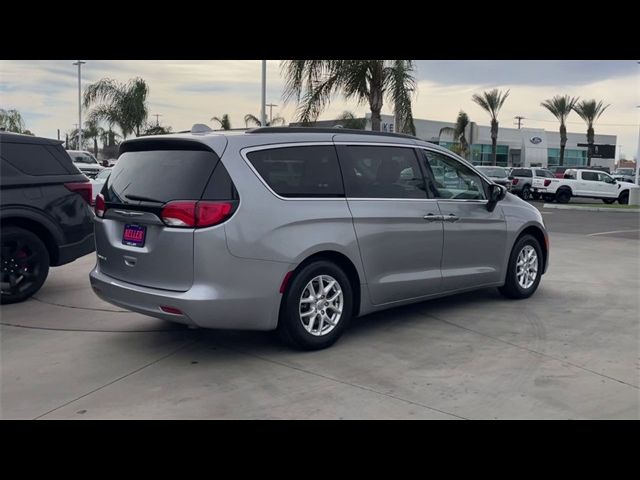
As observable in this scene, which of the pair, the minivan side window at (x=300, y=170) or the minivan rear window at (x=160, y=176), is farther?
the minivan side window at (x=300, y=170)

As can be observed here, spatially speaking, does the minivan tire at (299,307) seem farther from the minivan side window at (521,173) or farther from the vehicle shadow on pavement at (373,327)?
the minivan side window at (521,173)

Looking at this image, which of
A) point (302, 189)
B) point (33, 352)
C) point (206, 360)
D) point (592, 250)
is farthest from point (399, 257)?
point (592, 250)

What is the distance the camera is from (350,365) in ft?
16.4

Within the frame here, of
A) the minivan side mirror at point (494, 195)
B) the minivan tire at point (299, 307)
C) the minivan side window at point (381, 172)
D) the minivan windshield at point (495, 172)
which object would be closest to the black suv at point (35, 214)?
the minivan tire at point (299, 307)

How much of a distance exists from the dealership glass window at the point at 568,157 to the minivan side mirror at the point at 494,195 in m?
58.9

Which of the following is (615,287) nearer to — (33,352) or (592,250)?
(592,250)

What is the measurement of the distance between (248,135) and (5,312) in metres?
3.46

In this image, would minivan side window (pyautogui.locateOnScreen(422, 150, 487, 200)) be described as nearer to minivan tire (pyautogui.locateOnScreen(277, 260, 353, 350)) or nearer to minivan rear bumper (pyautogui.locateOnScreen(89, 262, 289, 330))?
minivan tire (pyautogui.locateOnScreen(277, 260, 353, 350))

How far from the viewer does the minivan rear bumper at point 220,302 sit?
186 inches

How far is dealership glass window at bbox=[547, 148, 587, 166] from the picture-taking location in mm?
62412

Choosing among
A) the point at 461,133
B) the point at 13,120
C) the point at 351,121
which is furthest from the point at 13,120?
the point at 461,133

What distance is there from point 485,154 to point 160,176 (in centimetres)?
5685

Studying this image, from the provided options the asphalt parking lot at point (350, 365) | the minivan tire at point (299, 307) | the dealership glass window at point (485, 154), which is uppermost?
the dealership glass window at point (485, 154)

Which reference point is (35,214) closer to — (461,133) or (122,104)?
(122,104)
